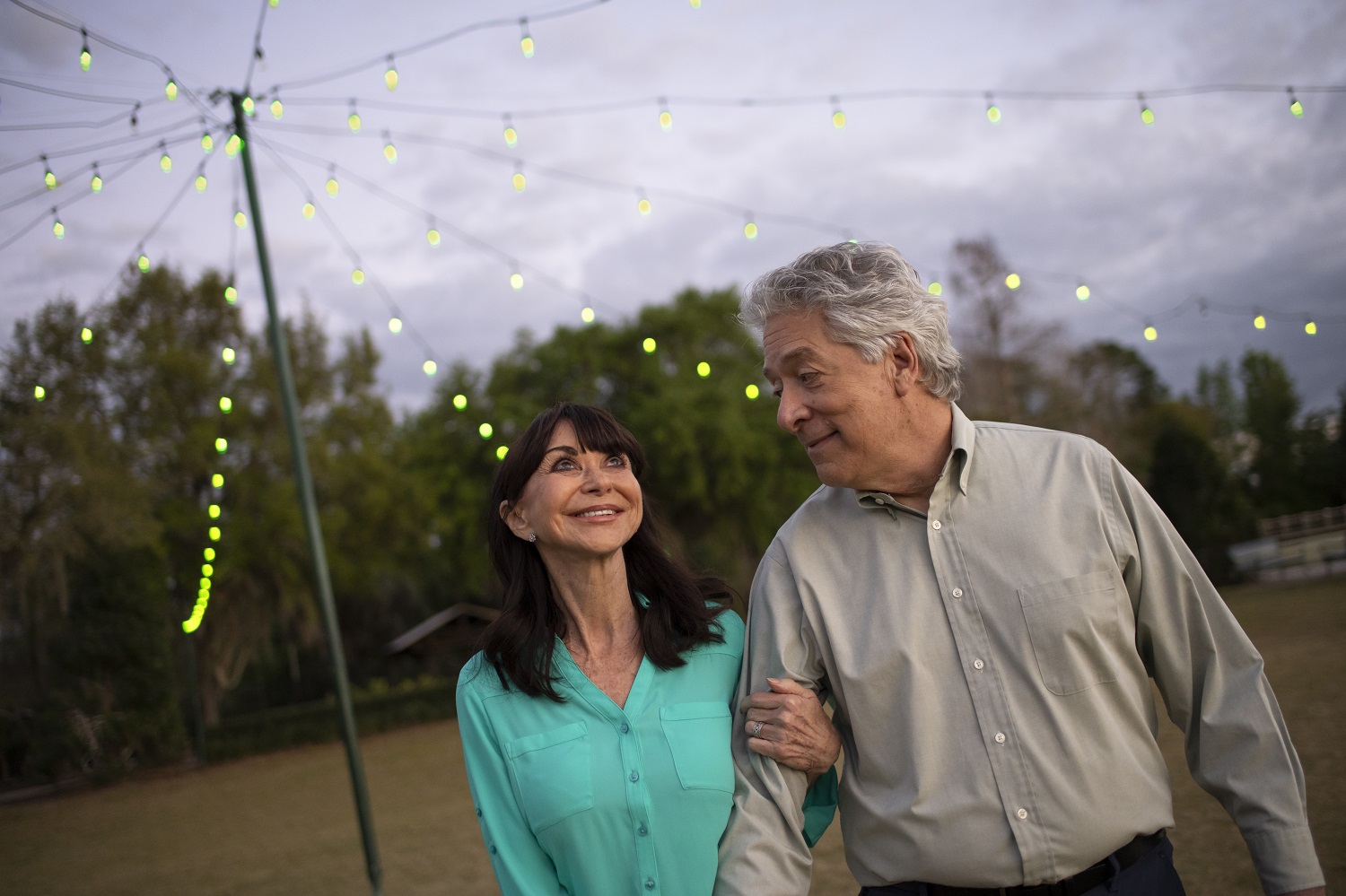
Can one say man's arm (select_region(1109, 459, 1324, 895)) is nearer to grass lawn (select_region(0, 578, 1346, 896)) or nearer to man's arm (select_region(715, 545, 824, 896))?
man's arm (select_region(715, 545, 824, 896))

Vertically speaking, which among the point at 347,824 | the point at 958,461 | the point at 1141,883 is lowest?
the point at 347,824

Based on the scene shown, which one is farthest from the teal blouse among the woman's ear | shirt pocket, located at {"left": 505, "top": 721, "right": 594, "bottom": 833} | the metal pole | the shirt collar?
the metal pole

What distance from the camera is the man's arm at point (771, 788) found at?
2055mm

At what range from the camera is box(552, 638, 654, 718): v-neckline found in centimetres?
230

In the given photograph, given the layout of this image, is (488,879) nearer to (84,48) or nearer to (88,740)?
(84,48)

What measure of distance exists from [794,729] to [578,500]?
804 mm

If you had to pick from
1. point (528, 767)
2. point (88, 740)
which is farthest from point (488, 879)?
point (88, 740)

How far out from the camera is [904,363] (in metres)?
2.14

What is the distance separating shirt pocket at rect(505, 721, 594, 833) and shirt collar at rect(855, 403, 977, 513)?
33.7 inches

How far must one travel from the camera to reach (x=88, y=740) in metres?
17.6

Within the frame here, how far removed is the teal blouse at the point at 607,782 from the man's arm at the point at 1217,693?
2.71 feet

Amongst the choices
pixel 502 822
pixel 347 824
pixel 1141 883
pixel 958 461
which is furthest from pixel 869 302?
pixel 347 824

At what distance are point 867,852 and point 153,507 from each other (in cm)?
2119

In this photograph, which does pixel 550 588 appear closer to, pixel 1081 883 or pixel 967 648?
pixel 967 648
